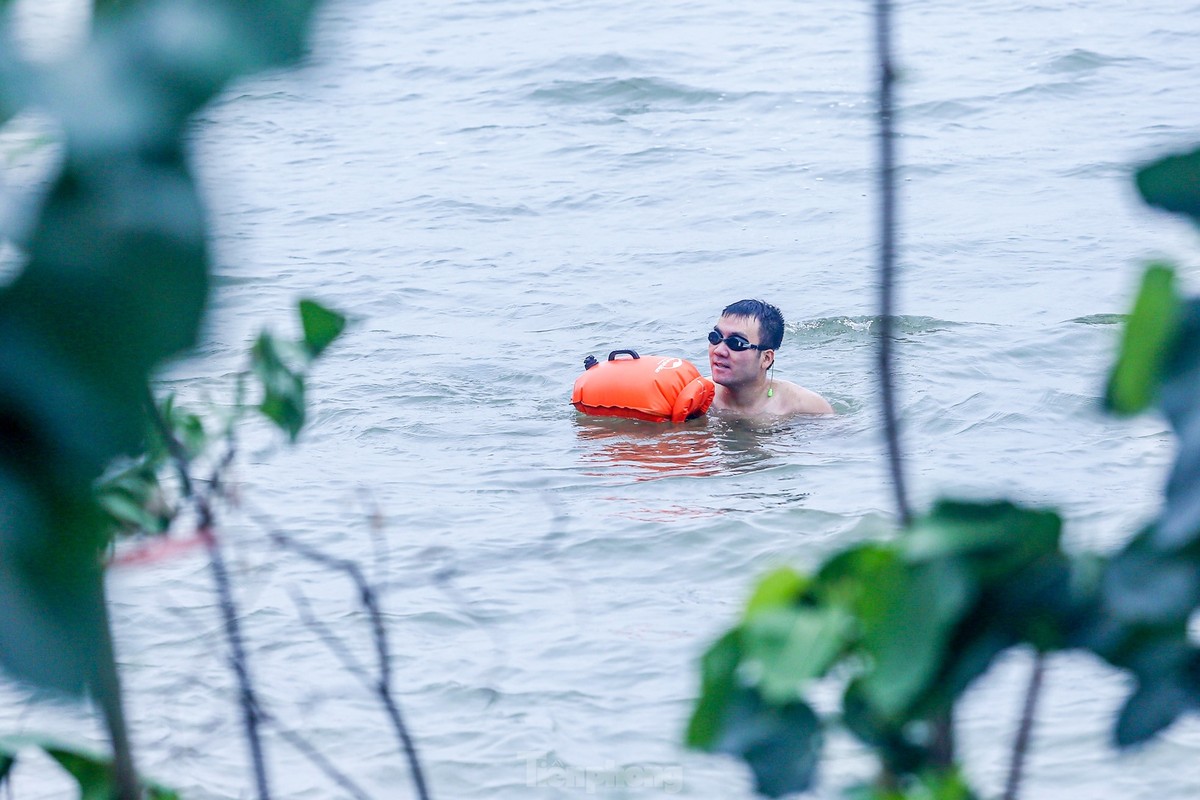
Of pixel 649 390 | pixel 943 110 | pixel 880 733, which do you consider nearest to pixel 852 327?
pixel 649 390

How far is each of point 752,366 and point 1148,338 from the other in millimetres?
7480

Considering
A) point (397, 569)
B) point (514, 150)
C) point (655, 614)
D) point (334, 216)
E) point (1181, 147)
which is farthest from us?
point (514, 150)

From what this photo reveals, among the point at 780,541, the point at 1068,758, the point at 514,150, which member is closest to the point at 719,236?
the point at 514,150

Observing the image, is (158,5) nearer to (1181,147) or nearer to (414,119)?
(1181,147)

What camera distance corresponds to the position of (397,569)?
19.3 ft

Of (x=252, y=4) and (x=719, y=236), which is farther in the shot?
(x=719, y=236)

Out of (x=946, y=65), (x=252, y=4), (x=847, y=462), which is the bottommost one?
(x=946, y=65)

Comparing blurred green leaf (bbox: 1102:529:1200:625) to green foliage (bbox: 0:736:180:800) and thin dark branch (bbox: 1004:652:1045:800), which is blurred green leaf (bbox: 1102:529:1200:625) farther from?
green foliage (bbox: 0:736:180:800)

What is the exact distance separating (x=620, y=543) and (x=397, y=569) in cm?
103

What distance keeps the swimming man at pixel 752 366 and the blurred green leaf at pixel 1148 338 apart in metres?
7.37

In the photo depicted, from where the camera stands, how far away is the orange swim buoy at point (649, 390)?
8.05m

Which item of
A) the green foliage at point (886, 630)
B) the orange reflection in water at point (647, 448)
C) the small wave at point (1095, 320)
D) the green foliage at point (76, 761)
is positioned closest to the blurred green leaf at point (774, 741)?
the green foliage at point (886, 630)

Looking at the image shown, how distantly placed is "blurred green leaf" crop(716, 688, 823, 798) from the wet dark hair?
7359 mm

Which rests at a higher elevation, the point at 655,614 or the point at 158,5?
the point at 158,5
